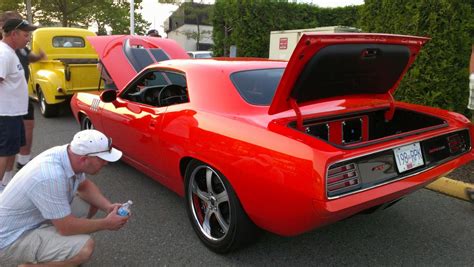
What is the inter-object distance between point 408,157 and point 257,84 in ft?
4.10

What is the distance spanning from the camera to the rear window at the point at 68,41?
886cm

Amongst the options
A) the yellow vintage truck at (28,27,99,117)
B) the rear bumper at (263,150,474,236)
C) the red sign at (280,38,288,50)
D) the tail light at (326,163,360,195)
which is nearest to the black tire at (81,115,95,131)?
the yellow vintage truck at (28,27,99,117)

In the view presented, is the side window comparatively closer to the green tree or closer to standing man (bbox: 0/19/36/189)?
standing man (bbox: 0/19/36/189)

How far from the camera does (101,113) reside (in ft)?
14.2

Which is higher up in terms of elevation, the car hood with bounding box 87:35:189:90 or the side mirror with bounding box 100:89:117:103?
the car hood with bounding box 87:35:189:90

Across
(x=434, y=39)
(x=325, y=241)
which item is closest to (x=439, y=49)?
(x=434, y=39)

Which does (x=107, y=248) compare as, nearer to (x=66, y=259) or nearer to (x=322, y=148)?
(x=66, y=259)

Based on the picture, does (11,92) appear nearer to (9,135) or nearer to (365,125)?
(9,135)

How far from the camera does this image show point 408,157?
247 centimetres

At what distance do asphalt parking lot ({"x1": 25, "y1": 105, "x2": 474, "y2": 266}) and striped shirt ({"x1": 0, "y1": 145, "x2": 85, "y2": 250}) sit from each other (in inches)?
26.5

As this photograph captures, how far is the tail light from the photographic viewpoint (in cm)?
207

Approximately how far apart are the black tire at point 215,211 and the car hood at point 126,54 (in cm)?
287

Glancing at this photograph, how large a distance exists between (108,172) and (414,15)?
5.08 metres

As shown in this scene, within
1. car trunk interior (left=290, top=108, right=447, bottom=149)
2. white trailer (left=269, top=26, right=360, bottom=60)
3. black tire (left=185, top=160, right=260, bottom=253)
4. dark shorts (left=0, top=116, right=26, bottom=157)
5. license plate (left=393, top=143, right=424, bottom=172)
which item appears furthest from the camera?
white trailer (left=269, top=26, right=360, bottom=60)
